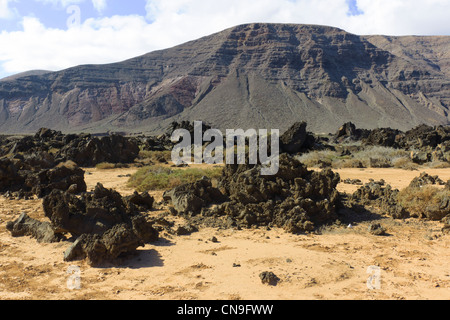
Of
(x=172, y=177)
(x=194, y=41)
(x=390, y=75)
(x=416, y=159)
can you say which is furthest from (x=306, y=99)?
(x=172, y=177)

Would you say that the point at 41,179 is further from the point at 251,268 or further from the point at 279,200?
the point at 251,268

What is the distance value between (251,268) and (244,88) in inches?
3282

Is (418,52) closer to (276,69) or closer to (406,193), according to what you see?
(276,69)

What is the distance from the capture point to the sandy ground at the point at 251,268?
441 cm

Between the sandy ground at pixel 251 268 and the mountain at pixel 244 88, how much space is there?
210 ft

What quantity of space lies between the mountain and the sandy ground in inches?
2514

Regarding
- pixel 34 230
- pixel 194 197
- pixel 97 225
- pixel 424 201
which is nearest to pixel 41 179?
pixel 34 230

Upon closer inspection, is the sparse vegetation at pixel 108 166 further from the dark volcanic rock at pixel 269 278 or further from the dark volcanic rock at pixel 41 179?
the dark volcanic rock at pixel 269 278

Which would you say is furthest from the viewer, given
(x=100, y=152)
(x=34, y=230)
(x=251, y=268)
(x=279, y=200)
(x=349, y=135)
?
(x=349, y=135)

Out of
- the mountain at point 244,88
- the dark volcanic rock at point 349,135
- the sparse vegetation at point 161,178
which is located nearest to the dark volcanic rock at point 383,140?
the dark volcanic rock at point 349,135

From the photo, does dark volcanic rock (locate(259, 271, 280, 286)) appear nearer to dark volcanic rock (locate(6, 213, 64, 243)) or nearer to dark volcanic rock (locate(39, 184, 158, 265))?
dark volcanic rock (locate(39, 184, 158, 265))

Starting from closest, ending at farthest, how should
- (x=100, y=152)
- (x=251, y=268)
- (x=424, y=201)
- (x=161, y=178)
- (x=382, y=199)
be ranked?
(x=251, y=268) < (x=424, y=201) < (x=382, y=199) < (x=161, y=178) < (x=100, y=152)

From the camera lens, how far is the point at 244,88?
283 ft

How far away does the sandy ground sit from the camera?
4410mm
